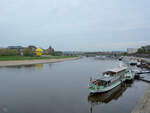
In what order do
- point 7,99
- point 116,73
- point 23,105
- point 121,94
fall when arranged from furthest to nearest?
point 116,73 < point 121,94 < point 7,99 < point 23,105

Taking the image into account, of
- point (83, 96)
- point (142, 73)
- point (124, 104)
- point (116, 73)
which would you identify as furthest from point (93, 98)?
point (142, 73)

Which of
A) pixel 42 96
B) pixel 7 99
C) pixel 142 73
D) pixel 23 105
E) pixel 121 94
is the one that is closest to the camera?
pixel 23 105

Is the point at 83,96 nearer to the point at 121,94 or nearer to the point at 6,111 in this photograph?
the point at 121,94

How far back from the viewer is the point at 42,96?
576 inches

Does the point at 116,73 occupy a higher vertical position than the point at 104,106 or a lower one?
higher

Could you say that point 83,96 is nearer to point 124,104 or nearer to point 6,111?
point 124,104

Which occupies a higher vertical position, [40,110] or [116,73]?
[116,73]

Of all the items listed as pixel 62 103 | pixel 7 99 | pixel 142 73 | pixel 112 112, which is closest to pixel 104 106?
pixel 112 112

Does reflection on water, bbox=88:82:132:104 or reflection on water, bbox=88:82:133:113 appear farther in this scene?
reflection on water, bbox=88:82:132:104

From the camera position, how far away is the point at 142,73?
90.8 ft

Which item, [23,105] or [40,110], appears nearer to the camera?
[40,110]

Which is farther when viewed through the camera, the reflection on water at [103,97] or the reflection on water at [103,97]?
the reflection on water at [103,97]

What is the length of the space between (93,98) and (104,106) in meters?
2.12

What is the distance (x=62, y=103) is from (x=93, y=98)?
12.3 feet
